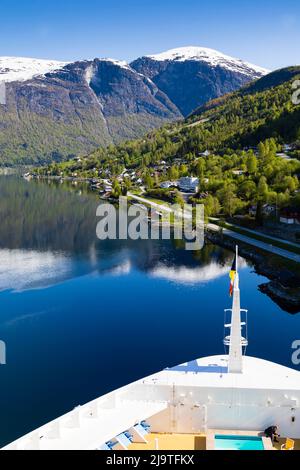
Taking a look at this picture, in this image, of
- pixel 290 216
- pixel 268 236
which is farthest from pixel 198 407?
pixel 290 216

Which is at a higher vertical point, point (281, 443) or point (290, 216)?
point (290, 216)

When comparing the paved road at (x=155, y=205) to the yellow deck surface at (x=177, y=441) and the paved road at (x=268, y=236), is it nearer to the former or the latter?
the paved road at (x=268, y=236)

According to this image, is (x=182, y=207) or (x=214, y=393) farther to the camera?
(x=182, y=207)

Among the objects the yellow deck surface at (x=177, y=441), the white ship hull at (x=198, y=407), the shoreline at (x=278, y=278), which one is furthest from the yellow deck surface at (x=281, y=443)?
the shoreline at (x=278, y=278)

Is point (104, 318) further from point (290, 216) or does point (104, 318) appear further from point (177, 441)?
point (290, 216)

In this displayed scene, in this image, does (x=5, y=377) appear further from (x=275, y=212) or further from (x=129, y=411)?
(x=275, y=212)

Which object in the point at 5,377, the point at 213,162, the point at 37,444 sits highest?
the point at 213,162

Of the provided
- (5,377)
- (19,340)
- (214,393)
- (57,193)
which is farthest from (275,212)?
(57,193)
